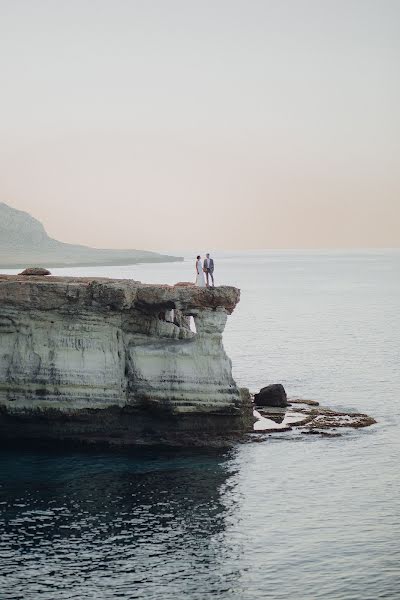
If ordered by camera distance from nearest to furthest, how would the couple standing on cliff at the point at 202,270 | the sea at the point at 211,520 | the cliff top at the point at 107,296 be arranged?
the sea at the point at 211,520 < the cliff top at the point at 107,296 < the couple standing on cliff at the point at 202,270

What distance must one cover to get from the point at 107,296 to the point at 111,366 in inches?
130

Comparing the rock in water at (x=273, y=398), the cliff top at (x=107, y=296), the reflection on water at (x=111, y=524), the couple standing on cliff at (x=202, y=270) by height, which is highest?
the couple standing on cliff at (x=202, y=270)

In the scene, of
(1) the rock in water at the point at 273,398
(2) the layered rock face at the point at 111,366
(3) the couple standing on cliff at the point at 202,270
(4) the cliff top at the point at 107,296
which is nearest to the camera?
(4) the cliff top at the point at 107,296

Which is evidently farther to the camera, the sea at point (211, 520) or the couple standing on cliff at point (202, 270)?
the couple standing on cliff at point (202, 270)

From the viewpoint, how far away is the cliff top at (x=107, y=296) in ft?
142

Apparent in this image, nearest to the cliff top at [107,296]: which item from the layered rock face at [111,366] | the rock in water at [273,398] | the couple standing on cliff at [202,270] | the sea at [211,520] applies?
the layered rock face at [111,366]

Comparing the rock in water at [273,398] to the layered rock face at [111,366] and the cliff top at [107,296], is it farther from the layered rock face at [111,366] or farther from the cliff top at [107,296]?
A: the cliff top at [107,296]

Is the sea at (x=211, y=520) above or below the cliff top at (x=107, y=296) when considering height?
below

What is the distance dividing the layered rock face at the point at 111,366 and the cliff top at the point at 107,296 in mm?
46

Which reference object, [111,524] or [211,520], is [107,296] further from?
[211,520]

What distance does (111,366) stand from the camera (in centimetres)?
4375

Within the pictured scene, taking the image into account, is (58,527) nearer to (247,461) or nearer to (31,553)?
(31,553)

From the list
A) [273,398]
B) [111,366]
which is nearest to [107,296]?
[111,366]

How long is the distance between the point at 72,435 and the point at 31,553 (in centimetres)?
1314
